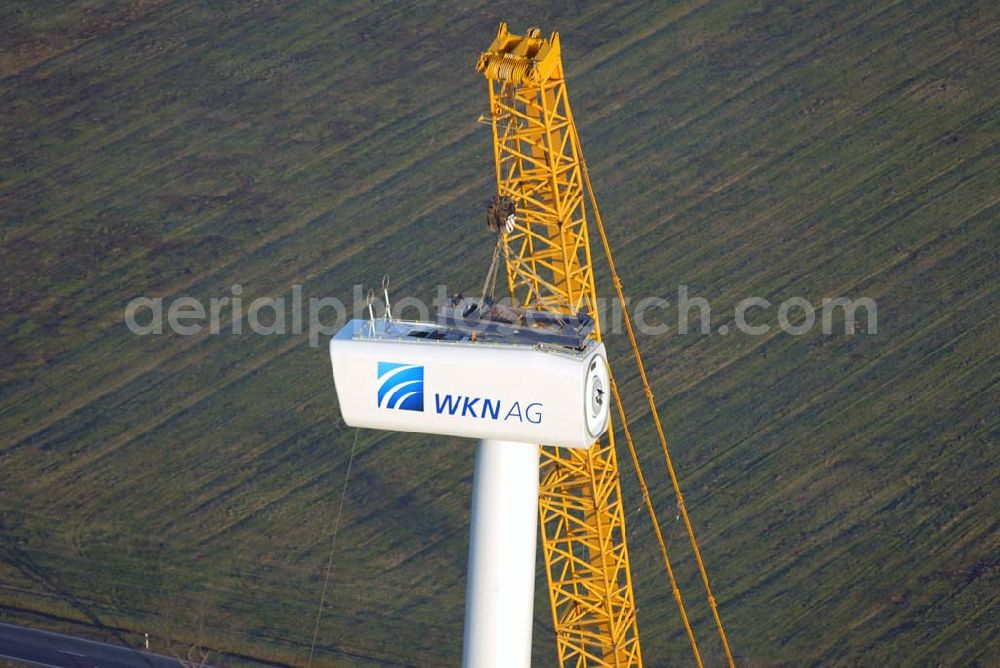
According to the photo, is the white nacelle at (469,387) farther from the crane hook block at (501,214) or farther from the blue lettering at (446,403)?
the crane hook block at (501,214)

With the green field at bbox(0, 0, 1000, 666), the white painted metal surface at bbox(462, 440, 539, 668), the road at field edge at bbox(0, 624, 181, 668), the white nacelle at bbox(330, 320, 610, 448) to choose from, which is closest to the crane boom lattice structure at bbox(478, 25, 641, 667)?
the white nacelle at bbox(330, 320, 610, 448)

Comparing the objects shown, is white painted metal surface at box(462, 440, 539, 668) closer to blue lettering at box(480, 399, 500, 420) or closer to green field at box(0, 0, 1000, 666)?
blue lettering at box(480, 399, 500, 420)

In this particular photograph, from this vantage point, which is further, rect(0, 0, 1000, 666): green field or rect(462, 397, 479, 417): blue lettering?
rect(0, 0, 1000, 666): green field

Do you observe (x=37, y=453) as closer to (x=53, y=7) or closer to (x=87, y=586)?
(x=87, y=586)

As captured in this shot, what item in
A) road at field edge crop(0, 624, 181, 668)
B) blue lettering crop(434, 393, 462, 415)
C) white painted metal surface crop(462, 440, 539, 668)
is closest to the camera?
blue lettering crop(434, 393, 462, 415)

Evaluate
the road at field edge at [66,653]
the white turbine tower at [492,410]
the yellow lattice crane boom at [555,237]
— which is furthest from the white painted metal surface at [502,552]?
the road at field edge at [66,653]

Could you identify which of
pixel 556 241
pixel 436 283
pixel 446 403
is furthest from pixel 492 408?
pixel 436 283
